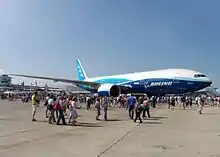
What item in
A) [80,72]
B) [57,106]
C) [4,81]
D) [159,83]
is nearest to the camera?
[57,106]

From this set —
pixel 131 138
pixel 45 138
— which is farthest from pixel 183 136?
pixel 45 138

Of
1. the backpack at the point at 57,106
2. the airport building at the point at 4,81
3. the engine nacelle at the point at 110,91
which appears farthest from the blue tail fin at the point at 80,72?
the airport building at the point at 4,81

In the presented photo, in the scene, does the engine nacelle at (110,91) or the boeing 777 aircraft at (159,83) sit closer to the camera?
the boeing 777 aircraft at (159,83)

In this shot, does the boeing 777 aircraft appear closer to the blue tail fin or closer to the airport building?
the blue tail fin

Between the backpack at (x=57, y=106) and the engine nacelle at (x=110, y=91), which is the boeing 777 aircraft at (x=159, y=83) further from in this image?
the backpack at (x=57, y=106)

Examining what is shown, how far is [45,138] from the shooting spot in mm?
12359

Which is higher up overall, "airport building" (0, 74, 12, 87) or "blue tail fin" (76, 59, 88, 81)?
"airport building" (0, 74, 12, 87)

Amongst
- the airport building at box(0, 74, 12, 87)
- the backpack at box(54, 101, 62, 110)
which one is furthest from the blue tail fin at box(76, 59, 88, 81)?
the airport building at box(0, 74, 12, 87)

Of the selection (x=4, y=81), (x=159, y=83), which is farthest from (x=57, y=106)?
(x=4, y=81)

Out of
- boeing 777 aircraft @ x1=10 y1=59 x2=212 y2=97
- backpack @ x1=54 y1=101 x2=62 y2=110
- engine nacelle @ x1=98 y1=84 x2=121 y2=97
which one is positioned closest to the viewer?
backpack @ x1=54 y1=101 x2=62 y2=110

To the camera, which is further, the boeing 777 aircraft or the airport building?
the airport building

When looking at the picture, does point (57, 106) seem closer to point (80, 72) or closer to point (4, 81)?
point (80, 72)

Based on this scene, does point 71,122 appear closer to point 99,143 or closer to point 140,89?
point 99,143

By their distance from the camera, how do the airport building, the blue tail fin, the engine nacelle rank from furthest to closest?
the airport building < the blue tail fin < the engine nacelle
